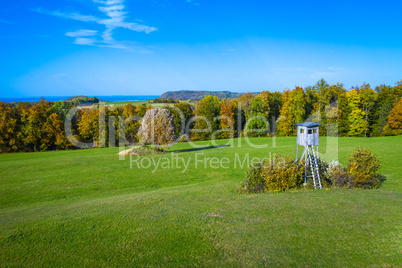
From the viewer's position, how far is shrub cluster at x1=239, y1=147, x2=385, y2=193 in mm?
13664

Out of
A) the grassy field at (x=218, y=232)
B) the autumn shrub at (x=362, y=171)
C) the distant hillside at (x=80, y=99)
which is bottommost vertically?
the grassy field at (x=218, y=232)

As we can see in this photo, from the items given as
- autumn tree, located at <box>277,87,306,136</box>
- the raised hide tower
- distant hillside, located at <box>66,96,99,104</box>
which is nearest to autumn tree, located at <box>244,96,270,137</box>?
autumn tree, located at <box>277,87,306,136</box>

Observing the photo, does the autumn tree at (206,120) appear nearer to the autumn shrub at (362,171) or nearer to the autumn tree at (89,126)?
the autumn tree at (89,126)

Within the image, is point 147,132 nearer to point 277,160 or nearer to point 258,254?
point 277,160

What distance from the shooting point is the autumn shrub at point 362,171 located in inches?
543

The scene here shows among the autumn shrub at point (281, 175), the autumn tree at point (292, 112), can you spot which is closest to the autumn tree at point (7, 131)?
the autumn shrub at point (281, 175)

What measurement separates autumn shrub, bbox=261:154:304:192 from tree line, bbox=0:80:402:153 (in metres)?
39.7

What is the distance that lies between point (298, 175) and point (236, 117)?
4537 cm

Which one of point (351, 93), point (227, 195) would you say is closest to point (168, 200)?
point (227, 195)

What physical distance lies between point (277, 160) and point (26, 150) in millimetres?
49810

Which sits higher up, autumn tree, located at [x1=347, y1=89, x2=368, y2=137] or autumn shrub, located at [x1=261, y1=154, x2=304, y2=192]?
autumn tree, located at [x1=347, y1=89, x2=368, y2=137]

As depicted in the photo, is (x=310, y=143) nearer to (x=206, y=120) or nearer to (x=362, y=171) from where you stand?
(x=362, y=171)

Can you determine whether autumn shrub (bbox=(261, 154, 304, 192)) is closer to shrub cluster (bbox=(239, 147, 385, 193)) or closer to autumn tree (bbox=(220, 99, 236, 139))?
shrub cluster (bbox=(239, 147, 385, 193))

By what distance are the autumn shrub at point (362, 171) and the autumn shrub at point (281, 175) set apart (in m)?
3.03
